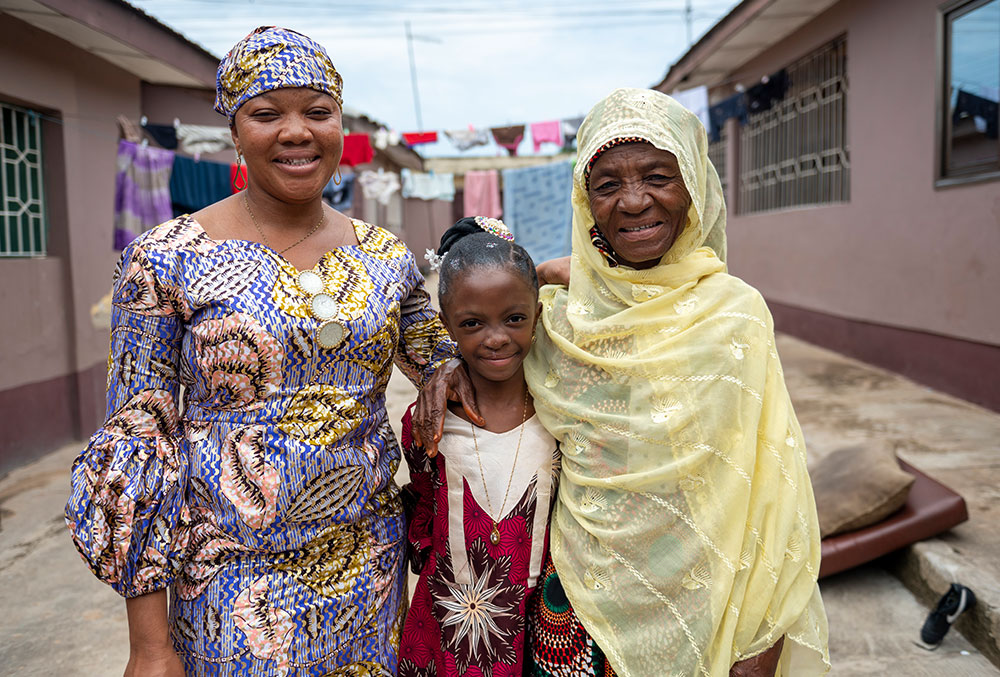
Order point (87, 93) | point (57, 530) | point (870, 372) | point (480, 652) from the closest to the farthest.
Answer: point (480, 652) < point (57, 530) < point (87, 93) < point (870, 372)

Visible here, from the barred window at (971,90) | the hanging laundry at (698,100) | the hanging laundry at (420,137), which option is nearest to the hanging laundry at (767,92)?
the hanging laundry at (698,100)

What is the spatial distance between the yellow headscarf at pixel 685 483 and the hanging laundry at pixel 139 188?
584 cm

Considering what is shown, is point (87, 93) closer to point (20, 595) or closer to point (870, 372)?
point (20, 595)

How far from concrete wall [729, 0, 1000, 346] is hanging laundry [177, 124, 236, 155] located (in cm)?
613

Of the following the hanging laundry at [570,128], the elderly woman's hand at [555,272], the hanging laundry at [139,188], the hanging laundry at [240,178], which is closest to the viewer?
the hanging laundry at [240,178]

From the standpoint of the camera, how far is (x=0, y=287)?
17.4 ft

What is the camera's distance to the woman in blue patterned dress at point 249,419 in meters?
1.38

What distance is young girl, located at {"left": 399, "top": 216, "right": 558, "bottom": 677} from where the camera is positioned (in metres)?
1.58

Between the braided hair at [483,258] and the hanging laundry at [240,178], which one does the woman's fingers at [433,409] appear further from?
the hanging laundry at [240,178]

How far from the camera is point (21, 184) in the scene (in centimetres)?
573

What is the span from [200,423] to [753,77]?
33.0 ft

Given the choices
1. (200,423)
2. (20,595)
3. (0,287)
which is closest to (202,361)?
(200,423)

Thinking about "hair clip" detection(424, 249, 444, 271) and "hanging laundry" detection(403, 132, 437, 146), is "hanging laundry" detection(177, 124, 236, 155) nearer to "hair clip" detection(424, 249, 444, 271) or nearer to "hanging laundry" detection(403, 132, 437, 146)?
"hanging laundry" detection(403, 132, 437, 146)

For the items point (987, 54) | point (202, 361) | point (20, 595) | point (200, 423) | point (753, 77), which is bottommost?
point (20, 595)
